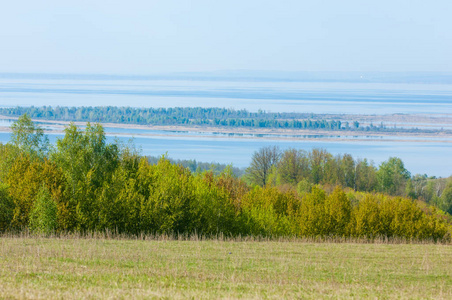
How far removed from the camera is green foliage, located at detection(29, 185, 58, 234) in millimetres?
36250

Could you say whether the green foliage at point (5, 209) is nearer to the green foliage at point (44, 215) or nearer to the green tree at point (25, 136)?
the green foliage at point (44, 215)

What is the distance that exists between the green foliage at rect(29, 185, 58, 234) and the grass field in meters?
9.79

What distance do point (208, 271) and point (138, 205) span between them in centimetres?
2181

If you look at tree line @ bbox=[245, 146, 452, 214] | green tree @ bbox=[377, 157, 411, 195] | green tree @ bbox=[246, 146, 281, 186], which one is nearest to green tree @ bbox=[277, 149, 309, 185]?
tree line @ bbox=[245, 146, 452, 214]

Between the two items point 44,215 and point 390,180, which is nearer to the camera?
point 44,215

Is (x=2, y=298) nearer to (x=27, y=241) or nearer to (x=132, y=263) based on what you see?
(x=132, y=263)

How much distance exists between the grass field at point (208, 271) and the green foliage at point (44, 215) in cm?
979

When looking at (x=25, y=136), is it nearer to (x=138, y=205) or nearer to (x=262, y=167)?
(x=138, y=205)

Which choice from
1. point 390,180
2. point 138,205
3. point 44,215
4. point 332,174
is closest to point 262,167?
point 332,174

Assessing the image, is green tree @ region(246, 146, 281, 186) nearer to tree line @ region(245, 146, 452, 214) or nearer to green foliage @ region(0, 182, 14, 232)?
tree line @ region(245, 146, 452, 214)

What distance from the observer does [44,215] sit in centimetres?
3647

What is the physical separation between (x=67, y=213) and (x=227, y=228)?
526 inches

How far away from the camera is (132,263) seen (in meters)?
19.8

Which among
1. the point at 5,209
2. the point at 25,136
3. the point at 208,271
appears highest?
the point at 25,136
